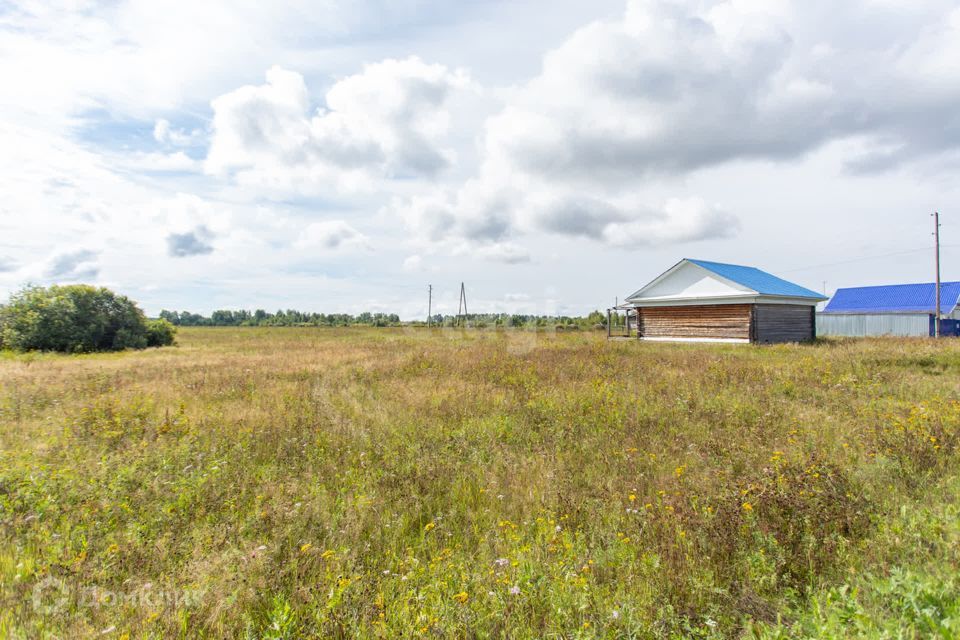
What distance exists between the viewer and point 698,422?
7.24m

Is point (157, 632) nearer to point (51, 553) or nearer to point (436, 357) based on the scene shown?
point (51, 553)

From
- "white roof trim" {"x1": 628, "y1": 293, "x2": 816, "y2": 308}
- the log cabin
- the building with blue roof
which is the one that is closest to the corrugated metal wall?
the building with blue roof

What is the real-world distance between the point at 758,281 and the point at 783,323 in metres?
2.87

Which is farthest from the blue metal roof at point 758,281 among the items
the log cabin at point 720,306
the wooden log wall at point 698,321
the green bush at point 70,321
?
the green bush at point 70,321

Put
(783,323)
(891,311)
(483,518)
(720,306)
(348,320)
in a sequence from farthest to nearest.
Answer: (348,320)
(891,311)
(783,323)
(720,306)
(483,518)

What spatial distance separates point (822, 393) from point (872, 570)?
759 cm

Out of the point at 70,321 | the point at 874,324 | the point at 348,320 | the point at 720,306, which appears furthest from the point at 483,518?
the point at 348,320

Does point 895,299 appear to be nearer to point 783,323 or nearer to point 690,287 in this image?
point 783,323

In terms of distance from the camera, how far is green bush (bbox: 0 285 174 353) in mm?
25016

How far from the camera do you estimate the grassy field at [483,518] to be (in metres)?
2.74

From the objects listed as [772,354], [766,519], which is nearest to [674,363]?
[772,354]

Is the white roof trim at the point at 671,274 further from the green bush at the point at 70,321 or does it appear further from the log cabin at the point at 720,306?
the green bush at the point at 70,321

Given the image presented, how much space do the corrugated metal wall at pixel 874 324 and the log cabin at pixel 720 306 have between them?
13.7 m

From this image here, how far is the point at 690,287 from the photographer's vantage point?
1001 inches
